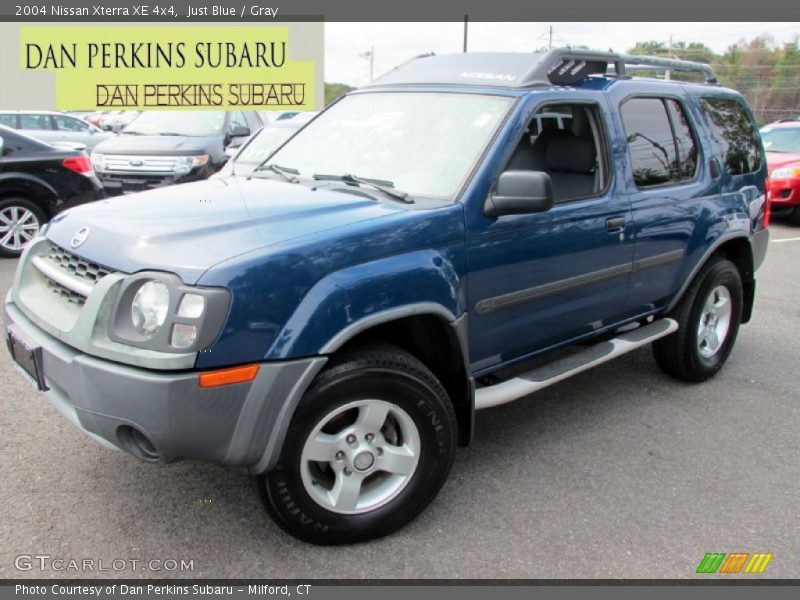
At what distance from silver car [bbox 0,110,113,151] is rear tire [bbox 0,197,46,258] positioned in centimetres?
821

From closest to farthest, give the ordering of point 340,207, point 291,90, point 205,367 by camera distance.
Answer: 1. point 205,367
2. point 340,207
3. point 291,90

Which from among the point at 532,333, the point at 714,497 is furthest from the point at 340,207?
the point at 714,497

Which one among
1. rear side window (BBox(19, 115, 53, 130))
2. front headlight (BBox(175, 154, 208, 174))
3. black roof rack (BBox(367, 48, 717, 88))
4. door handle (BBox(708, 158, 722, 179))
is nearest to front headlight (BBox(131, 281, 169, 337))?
black roof rack (BBox(367, 48, 717, 88))

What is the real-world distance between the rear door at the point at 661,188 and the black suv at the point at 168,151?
285 inches

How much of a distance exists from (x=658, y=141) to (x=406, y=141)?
169 cm

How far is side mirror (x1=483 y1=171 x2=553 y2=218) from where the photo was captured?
3.10 m

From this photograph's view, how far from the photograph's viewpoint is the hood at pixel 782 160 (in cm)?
1176

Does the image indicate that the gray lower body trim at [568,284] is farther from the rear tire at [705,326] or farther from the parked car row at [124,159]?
the parked car row at [124,159]

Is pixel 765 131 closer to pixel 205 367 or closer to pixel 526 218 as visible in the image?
pixel 526 218

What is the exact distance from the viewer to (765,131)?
13211 millimetres

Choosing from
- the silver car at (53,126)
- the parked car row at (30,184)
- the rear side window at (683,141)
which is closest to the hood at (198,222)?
the rear side window at (683,141)

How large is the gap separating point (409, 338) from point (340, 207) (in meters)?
0.68

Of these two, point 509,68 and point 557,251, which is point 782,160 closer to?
point 509,68

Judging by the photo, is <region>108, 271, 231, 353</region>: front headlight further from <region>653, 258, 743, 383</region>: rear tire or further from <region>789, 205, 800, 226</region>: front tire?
<region>789, 205, 800, 226</region>: front tire
